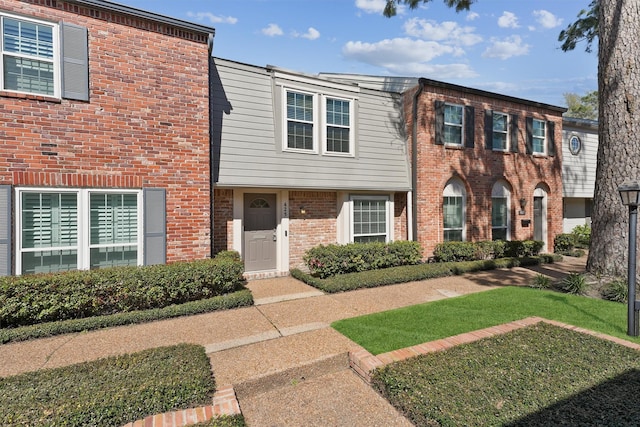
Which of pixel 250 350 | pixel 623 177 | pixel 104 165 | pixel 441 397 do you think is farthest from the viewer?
pixel 623 177

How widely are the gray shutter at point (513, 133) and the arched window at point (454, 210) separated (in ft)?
9.45

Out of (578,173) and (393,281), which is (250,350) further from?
(578,173)

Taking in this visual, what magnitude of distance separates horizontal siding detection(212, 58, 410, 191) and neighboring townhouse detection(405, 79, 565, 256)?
114 centimetres

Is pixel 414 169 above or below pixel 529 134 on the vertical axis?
below

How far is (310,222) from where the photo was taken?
30.7 feet

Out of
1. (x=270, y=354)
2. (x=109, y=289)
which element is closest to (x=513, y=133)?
(x=270, y=354)

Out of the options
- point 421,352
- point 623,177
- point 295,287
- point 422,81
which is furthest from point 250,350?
point 422,81

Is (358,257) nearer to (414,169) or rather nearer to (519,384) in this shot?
(414,169)

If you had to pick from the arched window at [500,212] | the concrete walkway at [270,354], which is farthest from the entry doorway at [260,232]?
the arched window at [500,212]

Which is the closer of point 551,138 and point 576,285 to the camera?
point 576,285

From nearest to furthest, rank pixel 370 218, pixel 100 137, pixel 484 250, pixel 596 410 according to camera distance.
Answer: pixel 596 410
pixel 100 137
pixel 370 218
pixel 484 250

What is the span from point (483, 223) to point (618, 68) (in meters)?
5.66

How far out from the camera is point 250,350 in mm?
4227

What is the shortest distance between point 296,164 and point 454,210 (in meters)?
5.84
